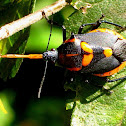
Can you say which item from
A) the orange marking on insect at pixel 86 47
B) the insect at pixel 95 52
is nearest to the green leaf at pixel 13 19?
the insect at pixel 95 52

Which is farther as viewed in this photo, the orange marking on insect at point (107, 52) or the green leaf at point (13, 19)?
the orange marking on insect at point (107, 52)

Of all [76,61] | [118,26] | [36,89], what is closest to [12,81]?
[36,89]

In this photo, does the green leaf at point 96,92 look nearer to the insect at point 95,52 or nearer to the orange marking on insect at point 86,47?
the insect at point 95,52

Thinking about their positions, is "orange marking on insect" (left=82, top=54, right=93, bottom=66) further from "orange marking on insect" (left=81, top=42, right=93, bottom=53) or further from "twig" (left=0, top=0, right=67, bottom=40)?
"twig" (left=0, top=0, right=67, bottom=40)

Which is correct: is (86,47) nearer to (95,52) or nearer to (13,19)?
(95,52)

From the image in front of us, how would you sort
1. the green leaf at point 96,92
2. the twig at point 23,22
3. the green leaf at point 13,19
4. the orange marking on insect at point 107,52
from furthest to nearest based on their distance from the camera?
the orange marking on insect at point 107,52 → the green leaf at point 96,92 → the green leaf at point 13,19 → the twig at point 23,22

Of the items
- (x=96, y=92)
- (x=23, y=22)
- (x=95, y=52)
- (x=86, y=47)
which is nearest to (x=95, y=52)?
(x=95, y=52)
